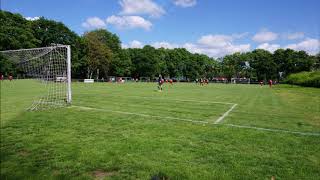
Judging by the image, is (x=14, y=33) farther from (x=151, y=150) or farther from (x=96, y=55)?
(x=151, y=150)

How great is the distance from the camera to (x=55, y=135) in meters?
8.29

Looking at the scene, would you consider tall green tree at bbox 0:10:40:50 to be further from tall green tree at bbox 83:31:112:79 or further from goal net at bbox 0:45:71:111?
goal net at bbox 0:45:71:111

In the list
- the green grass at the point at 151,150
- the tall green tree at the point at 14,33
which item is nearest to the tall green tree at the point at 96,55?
the tall green tree at the point at 14,33

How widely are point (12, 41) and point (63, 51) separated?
55056 millimetres

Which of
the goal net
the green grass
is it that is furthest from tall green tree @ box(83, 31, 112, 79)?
the green grass

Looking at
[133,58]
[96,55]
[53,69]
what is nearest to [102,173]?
[53,69]

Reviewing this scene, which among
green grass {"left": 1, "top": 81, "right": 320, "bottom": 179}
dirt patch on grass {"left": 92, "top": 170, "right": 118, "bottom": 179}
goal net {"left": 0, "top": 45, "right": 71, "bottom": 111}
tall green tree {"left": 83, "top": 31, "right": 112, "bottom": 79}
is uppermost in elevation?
tall green tree {"left": 83, "top": 31, "right": 112, "bottom": 79}

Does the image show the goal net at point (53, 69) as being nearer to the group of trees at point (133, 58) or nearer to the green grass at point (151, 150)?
the green grass at point (151, 150)

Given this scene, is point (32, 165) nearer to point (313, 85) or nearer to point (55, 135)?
point (55, 135)

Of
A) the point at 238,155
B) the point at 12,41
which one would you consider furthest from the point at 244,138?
the point at 12,41

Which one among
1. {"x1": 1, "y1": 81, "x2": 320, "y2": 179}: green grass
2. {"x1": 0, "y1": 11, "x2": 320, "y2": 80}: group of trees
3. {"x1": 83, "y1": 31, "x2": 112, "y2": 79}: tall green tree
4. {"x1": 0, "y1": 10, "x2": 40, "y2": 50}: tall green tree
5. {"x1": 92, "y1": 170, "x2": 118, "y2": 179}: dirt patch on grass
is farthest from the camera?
{"x1": 83, "y1": 31, "x2": 112, "y2": 79}: tall green tree

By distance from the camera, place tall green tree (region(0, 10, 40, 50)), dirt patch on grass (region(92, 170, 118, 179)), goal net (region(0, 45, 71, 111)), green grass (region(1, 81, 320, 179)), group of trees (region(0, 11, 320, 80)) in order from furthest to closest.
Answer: group of trees (region(0, 11, 320, 80)), tall green tree (region(0, 10, 40, 50)), goal net (region(0, 45, 71, 111)), green grass (region(1, 81, 320, 179)), dirt patch on grass (region(92, 170, 118, 179))

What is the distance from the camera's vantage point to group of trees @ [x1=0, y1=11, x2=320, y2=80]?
70438 millimetres

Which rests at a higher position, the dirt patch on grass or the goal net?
the goal net
